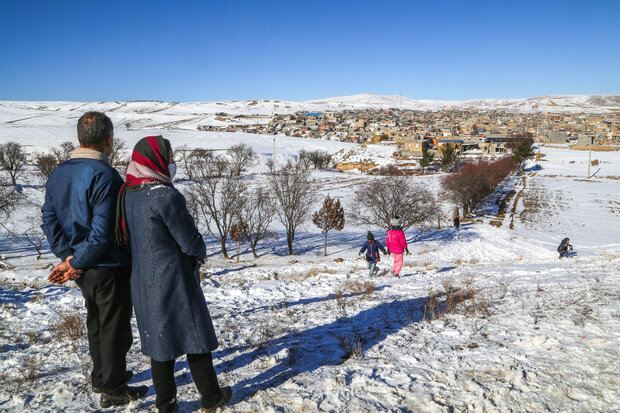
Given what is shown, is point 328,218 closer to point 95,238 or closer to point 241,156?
point 95,238

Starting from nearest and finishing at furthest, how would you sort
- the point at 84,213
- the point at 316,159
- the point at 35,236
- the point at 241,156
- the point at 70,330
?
the point at 84,213, the point at 70,330, the point at 35,236, the point at 241,156, the point at 316,159

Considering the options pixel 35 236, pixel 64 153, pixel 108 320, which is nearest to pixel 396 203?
pixel 108 320

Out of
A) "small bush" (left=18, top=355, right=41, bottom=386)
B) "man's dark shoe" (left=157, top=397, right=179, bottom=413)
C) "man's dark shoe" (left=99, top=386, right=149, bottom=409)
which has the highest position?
"man's dark shoe" (left=157, top=397, right=179, bottom=413)

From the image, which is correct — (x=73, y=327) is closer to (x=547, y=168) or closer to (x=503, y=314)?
(x=503, y=314)

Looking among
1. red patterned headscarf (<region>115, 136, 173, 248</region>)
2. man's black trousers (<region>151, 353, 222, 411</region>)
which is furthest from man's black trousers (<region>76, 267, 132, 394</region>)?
red patterned headscarf (<region>115, 136, 173, 248</region>)

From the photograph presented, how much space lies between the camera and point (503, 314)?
5.08m

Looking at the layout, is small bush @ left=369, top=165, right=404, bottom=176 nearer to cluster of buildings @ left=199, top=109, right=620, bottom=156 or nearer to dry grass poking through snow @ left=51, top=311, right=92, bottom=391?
cluster of buildings @ left=199, top=109, right=620, bottom=156

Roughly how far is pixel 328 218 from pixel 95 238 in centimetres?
2939

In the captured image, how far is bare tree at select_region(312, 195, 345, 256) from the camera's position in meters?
31.1

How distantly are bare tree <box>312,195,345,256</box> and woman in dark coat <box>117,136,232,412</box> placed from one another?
2628 centimetres

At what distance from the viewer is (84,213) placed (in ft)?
8.87

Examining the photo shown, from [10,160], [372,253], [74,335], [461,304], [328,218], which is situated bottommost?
[328,218]

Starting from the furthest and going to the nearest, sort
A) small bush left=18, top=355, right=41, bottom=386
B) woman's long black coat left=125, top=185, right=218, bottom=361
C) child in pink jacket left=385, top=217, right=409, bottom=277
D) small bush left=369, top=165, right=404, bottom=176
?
small bush left=369, top=165, right=404, bottom=176
child in pink jacket left=385, top=217, right=409, bottom=277
small bush left=18, top=355, right=41, bottom=386
woman's long black coat left=125, top=185, right=218, bottom=361

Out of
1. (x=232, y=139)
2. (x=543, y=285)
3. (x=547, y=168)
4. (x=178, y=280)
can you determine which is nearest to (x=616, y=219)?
(x=543, y=285)
